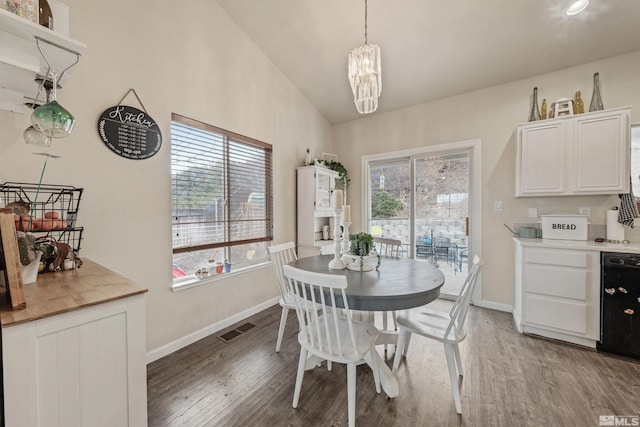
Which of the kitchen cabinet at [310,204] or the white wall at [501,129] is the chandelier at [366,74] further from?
the white wall at [501,129]

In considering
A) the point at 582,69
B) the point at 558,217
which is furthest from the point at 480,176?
the point at 582,69

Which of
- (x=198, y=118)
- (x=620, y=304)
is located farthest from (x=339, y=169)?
(x=620, y=304)

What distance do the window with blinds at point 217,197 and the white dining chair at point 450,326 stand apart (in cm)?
191

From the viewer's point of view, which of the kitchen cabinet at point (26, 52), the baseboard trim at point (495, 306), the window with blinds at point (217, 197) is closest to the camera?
the kitchen cabinet at point (26, 52)

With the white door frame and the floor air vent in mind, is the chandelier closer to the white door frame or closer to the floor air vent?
the white door frame

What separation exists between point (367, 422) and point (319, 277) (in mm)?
938

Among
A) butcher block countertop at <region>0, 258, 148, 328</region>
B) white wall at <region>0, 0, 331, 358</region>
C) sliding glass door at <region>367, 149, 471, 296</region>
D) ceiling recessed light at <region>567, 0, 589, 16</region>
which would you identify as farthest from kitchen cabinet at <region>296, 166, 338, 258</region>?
ceiling recessed light at <region>567, 0, 589, 16</region>

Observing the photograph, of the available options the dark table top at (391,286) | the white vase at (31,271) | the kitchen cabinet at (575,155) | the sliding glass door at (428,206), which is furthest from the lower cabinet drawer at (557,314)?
the white vase at (31,271)

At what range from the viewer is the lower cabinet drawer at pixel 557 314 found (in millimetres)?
2289

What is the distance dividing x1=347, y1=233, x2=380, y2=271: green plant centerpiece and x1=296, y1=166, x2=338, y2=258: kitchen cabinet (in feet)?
4.77

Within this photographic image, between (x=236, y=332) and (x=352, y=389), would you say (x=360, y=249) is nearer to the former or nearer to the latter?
(x=352, y=389)

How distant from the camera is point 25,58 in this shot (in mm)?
1112

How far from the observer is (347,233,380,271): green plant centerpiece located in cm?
195

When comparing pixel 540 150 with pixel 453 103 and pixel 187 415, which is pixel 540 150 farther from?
pixel 187 415
